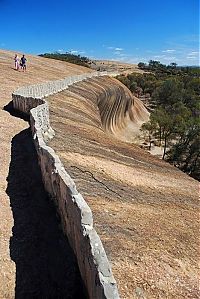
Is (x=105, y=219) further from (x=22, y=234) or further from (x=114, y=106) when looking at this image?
(x=114, y=106)

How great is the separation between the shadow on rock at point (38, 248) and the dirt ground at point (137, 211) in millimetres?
1814

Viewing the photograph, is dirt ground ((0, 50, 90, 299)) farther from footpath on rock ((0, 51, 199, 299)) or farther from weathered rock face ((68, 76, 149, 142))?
weathered rock face ((68, 76, 149, 142))

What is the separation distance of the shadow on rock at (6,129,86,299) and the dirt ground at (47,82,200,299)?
1.81m

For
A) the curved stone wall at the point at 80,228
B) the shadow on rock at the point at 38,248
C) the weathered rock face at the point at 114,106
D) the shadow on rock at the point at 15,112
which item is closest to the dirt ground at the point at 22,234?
the shadow on rock at the point at 38,248

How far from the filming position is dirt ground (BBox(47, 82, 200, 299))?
35.7ft

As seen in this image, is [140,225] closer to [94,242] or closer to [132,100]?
[94,242]

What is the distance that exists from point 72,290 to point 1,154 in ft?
28.3

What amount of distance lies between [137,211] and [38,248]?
19.7ft

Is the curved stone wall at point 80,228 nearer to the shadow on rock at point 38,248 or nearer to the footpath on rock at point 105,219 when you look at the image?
the shadow on rock at point 38,248

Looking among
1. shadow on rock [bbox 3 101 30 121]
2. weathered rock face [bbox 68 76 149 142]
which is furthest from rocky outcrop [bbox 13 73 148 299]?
weathered rock face [bbox 68 76 149 142]

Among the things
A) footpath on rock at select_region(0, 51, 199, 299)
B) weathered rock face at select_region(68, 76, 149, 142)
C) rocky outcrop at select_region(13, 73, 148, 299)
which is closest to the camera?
rocky outcrop at select_region(13, 73, 148, 299)

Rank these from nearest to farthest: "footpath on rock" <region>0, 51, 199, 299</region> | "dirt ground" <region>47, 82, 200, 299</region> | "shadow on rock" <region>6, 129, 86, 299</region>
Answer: "shadow on rock" <region>6, 129, 86, 299</region>, "footpath on rock" <region>0, 51, 199, 299</region>, "dirt ground" <region>47, 82, 200, 299</region>

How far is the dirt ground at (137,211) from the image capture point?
10.9 meters

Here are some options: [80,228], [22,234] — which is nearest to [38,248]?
[22,234]
